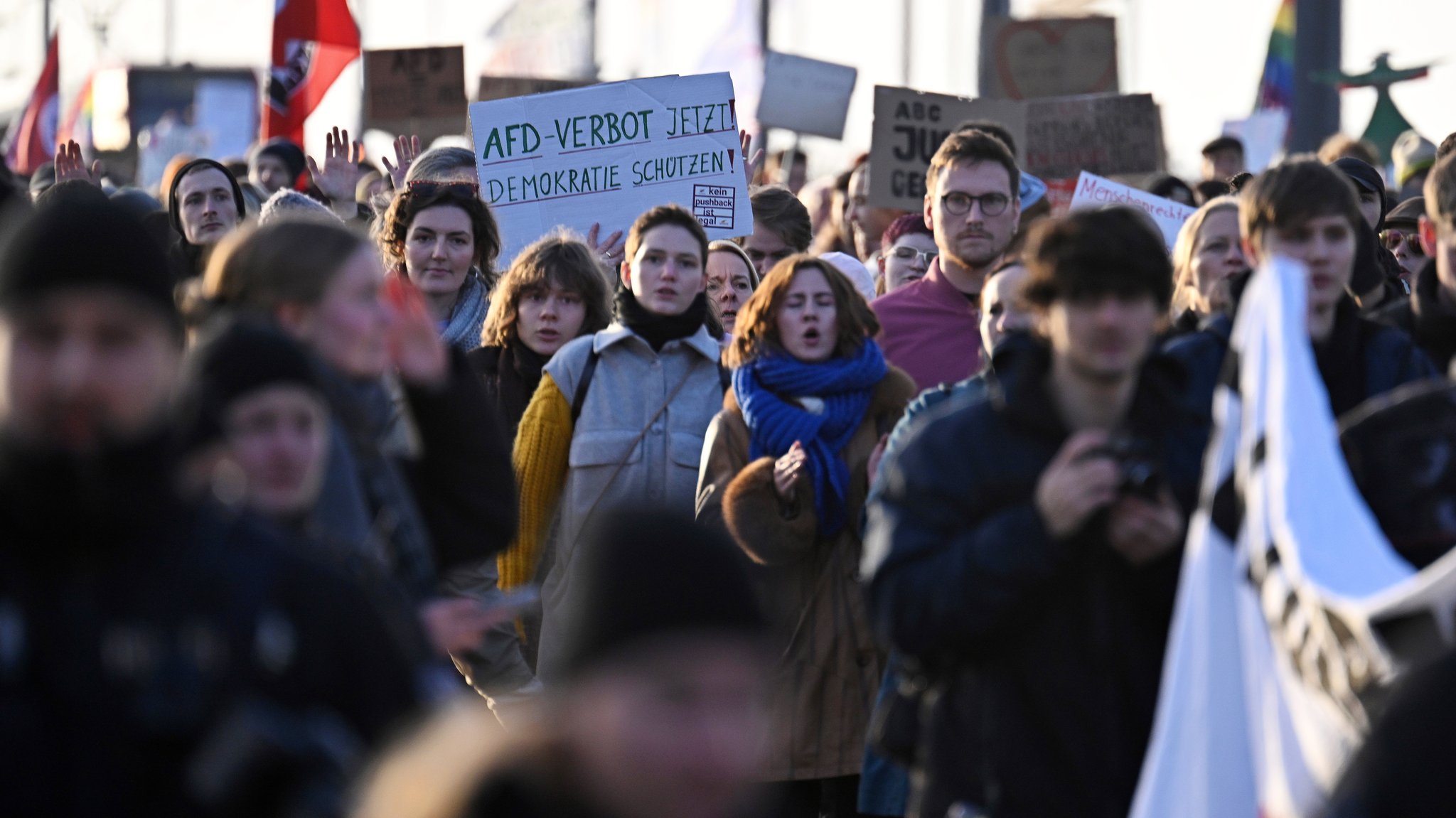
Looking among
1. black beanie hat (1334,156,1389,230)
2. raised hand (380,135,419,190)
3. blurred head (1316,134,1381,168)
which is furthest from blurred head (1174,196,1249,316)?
raised hand (380,135,419,190)

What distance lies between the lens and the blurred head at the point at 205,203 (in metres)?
8.14

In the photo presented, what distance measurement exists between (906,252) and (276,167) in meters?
4.13

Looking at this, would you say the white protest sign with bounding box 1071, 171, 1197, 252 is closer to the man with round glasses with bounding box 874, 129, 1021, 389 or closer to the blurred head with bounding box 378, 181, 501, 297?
the man with round glasses with bounding box 874, 129, 1021, 389

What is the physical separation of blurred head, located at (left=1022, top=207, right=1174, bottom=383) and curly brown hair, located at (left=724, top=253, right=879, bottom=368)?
247cm

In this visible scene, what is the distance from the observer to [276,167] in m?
11.5

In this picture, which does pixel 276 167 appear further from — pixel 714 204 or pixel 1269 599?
pixel 1269 599

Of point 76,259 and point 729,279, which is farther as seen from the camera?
point 729,279

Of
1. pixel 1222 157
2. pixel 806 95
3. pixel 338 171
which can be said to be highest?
pixel 806 95

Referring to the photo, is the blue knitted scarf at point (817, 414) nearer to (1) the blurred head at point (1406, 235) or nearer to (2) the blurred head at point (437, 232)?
(2) the blurred head at point (437, 232)

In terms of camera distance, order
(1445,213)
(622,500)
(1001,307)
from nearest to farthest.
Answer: (1445,213), (1001,307), (622,500)

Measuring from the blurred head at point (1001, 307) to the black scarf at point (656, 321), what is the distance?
1.30m

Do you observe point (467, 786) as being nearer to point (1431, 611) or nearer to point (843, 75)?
point (1431, 611)

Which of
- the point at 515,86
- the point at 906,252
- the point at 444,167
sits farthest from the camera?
the point at 515,86

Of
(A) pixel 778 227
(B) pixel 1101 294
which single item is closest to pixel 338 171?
(A) pixel 778 227
